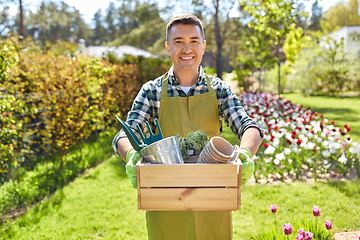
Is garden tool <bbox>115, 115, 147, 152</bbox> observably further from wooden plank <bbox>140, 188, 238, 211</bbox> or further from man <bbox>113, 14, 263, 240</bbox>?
man <bbox>113, 14, 263, 240</bbox>

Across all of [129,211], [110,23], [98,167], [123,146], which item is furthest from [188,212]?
[110,23]

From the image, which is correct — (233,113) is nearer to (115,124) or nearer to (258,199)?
(258,199)

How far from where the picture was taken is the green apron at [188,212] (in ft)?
5.35

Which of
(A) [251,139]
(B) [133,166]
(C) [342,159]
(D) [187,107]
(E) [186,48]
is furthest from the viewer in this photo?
(C) [342,159]

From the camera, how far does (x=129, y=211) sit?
11.5ft

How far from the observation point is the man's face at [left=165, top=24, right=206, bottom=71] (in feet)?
5.11

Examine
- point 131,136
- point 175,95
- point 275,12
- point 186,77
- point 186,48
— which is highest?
point 275,12

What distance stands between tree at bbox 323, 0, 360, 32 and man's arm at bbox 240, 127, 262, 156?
49.4 meters

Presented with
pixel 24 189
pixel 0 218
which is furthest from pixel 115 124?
pixel 0 218

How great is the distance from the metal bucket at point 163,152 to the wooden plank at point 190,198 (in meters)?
0.12

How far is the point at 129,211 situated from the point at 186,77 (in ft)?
7.66

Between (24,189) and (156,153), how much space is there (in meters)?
3.16

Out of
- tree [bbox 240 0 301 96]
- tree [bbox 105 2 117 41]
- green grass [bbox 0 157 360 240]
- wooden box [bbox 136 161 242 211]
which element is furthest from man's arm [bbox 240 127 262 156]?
tree [bbox 105 2 117 41]

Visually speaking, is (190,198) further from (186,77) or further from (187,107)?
(186,77)
